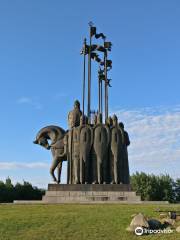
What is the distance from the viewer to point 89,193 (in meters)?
21.6

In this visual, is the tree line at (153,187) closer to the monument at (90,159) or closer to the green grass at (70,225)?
the monument at (90,159)

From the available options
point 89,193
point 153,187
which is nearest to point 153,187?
point 153,187

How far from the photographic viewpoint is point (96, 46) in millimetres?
26812

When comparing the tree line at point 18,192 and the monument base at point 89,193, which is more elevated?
the tree line at point 18,192

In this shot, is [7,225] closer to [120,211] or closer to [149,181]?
[120,211]

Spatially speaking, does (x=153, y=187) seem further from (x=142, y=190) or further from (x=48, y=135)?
(x=48, y=135)

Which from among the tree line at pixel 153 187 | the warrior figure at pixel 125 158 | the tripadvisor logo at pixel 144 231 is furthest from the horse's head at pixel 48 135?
the tree line at pixel 153 187

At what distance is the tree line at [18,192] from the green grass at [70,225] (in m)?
35.4

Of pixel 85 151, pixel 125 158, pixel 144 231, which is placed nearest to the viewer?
pixel 144 231

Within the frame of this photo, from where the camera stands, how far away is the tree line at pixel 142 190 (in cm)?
5086

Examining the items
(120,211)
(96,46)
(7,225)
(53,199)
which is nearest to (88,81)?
(96,46)

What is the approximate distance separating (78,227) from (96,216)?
152 cm

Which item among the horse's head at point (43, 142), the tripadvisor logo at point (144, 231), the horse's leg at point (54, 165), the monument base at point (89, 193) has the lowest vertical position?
the tripadvisor logo at point (144, 231)

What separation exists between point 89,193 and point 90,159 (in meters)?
2.01
